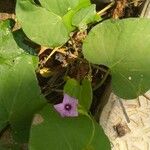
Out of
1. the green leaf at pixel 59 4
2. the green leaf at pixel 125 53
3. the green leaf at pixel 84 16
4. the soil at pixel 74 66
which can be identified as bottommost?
the soil at pixel 74 66

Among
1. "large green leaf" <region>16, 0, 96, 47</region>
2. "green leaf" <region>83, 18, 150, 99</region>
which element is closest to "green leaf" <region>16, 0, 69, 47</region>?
"large green leaf" <region>16, 0, 96, 47</region>

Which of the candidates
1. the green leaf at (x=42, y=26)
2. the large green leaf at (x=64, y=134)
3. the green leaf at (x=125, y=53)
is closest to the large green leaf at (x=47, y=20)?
the green leaf at (x=42, y=26)

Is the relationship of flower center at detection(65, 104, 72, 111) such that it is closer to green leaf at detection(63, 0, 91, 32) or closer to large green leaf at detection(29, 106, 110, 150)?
large green leaf at detection(29, 106, 110, 150)

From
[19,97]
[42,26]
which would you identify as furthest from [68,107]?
[42,26]

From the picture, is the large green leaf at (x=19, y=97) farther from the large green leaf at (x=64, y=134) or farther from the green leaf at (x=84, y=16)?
the green leaf at (x=84, y=16)

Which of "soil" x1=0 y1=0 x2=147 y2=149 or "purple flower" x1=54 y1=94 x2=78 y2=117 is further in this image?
"soil" x1=0 y1=0 x2=147 y2=149
